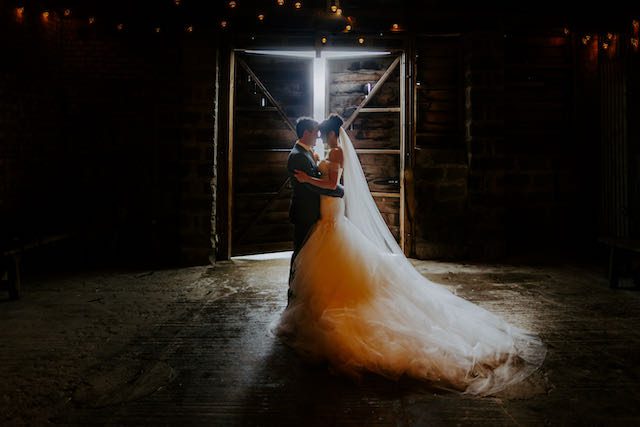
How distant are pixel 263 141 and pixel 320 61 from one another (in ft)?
5.30

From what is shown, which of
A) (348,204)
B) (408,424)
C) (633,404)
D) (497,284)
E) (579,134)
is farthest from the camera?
(579,134)

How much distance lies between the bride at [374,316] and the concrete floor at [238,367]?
0.40 ft

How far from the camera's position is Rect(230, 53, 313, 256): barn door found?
22.4ft

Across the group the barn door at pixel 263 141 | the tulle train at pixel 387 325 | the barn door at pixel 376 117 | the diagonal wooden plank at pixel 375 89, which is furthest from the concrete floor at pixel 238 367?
the diagonal wooden plank at pixel 375 89

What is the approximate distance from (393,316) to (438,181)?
158 inches

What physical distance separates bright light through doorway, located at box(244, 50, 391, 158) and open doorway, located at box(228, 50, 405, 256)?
2 centimetres

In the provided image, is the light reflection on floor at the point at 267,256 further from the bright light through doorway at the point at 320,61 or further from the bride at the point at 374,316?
the bride at the point at 374,316

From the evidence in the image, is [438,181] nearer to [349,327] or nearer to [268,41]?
[268,41]

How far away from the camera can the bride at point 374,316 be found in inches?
108

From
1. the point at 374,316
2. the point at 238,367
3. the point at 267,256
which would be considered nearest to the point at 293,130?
the point at 267,256

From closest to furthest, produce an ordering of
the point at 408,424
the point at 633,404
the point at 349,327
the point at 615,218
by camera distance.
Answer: the point at 408,424
the point at 633,404
the point at 349,327
the point at 615,218

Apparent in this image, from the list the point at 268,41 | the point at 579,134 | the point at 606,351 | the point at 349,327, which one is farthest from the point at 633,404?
the point at 268,41

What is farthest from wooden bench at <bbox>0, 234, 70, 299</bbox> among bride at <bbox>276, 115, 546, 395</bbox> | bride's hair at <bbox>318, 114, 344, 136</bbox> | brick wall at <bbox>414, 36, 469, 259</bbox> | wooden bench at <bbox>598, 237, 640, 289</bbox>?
wooden bench at <bbox>598, 237, 640, 289</bbox>

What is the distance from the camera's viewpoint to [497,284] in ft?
17.1
